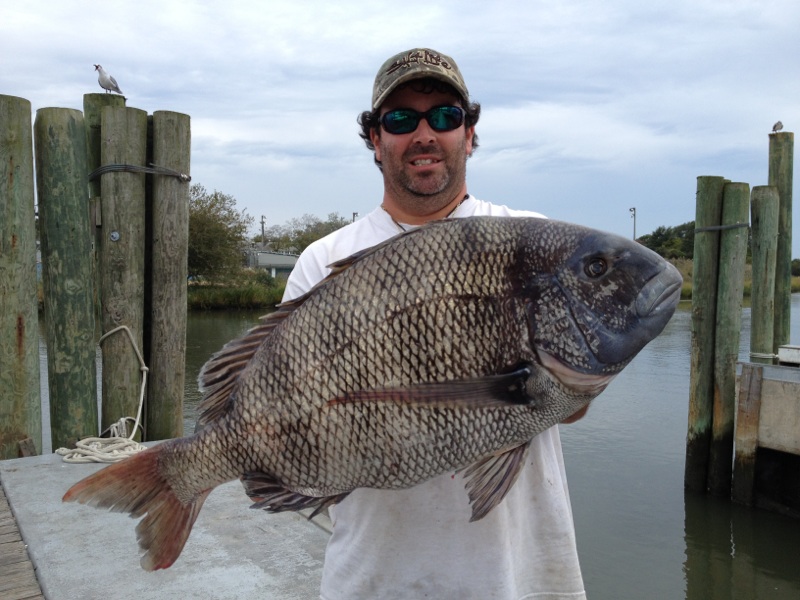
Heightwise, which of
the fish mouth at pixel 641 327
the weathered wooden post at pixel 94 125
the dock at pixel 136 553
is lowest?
the dock at pixel 136 553

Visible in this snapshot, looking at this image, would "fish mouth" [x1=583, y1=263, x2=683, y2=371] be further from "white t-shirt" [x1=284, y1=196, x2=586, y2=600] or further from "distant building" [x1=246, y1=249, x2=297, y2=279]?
"distant building" [x1=246, y1=249, x2=297, y2=279]

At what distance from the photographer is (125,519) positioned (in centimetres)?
368

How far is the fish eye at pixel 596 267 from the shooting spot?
69.8 inches

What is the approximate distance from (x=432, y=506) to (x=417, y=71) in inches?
50.7

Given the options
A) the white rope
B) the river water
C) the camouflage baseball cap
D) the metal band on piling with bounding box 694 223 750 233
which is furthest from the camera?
the metal band on piling with bounding box 694 223 750 233

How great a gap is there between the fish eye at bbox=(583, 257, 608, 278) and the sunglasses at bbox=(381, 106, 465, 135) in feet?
2.25

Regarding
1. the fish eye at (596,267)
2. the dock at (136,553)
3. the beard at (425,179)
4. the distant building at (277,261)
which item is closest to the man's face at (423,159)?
the beard at (425,179)

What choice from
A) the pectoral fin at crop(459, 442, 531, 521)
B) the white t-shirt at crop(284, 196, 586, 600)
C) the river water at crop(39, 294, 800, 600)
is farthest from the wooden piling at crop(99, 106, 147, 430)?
the pectoral fin at crop(459, 442, 531, 521)

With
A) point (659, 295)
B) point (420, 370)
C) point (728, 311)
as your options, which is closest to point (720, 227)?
point (728, 311)

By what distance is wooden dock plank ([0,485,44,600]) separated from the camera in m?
2.86

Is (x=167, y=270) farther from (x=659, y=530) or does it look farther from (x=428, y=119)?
(x=659, y=530)

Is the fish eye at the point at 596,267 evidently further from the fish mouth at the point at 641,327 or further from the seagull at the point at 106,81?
the seagull at the point at 106,81

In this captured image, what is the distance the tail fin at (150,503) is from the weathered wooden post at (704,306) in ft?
22.7

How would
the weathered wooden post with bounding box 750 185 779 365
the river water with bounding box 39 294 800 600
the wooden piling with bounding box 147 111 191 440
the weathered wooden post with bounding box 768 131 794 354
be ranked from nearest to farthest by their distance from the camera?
the wooden piling with bounding box 147 111 191 440 < the river water with bounding box 39 294 800 600 < the weathered wooden post with bounding box 750 185 779 365 < the weathered wooden post with bounding box 768 131 794 354
